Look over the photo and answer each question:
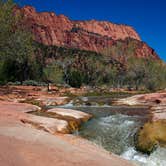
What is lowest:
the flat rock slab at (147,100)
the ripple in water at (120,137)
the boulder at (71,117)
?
the ripple in water at (120,137)

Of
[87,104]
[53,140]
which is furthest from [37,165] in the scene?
[87,104]

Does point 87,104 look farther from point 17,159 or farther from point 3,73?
point 3,73

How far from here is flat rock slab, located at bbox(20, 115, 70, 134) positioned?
16781 mm

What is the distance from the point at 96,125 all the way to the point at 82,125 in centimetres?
103

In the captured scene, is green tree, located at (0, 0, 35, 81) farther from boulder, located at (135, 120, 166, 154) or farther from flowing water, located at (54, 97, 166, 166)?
boulder, located at (135, 120, 166, 154)

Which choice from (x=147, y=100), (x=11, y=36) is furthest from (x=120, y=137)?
(x=11, y=36)

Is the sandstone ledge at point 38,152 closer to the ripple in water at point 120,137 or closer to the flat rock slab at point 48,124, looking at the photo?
the flat rock slab at point 48,124

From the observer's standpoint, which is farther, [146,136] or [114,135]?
[114,135]

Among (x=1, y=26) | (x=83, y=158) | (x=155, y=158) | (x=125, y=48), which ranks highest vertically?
(x=125, y=48)

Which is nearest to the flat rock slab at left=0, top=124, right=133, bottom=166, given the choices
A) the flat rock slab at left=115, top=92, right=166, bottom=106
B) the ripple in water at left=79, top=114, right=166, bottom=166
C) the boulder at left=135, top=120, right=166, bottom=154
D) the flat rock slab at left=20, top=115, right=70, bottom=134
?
the flat rock slab at left=20, top=115, right=70, bottom=134

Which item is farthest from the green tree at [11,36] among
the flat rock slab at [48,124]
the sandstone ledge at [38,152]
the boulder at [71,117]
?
the sandstone ledge at [38,152]

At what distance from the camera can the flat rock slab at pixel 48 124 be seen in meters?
16.8

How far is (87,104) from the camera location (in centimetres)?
4203

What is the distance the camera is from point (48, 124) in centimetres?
1730
